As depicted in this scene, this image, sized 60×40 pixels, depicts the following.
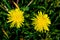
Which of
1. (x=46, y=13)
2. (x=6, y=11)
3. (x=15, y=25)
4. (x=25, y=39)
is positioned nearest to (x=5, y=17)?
(x=6, y=11)

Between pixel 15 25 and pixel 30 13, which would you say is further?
pixel 30 13

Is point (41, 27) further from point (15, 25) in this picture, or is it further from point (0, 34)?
point (0, 34)

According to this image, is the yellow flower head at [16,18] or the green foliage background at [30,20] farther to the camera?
the green foliage background at [30,20]

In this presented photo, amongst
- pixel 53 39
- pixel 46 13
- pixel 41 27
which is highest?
pixel 46 13

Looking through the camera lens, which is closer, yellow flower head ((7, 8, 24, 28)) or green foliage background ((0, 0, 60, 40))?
yellow flower head ((7, 8, 24, 28))

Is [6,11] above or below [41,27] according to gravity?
above

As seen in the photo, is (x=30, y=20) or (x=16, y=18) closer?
(x=16, y=18)

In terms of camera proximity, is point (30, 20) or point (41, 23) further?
point (30, 20)
